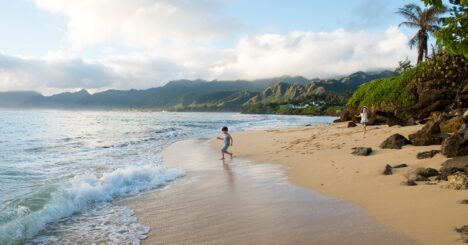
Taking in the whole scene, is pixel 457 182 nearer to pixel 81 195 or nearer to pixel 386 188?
pixel 386 188

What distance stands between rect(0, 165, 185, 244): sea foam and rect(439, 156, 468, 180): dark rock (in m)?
8.08

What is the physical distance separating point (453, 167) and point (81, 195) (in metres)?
9.51

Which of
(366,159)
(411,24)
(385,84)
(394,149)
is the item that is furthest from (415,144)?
(411,24)

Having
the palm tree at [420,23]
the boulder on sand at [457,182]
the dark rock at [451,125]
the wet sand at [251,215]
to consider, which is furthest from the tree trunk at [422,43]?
the boulder on sand at [457,182]

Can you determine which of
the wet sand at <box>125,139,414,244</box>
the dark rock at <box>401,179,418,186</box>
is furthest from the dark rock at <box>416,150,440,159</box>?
the wet sand at <box>125,139,414,244</box>

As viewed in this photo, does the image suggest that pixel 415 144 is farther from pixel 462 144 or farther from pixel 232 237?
pixel 232 237

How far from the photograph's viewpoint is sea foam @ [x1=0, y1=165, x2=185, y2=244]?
7.56m

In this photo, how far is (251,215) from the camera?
7.91 m

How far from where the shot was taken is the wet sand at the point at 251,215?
6.40 metres

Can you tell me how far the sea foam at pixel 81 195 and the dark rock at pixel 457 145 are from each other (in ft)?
28.7

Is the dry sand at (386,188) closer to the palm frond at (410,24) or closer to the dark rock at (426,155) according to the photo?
the dark rock at (426,155)

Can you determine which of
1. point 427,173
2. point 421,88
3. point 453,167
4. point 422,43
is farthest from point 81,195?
point 422,43

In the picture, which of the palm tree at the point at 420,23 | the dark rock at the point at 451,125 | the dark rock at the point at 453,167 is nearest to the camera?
the dark rock at the point at 453,167

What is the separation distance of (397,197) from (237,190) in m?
4.24
